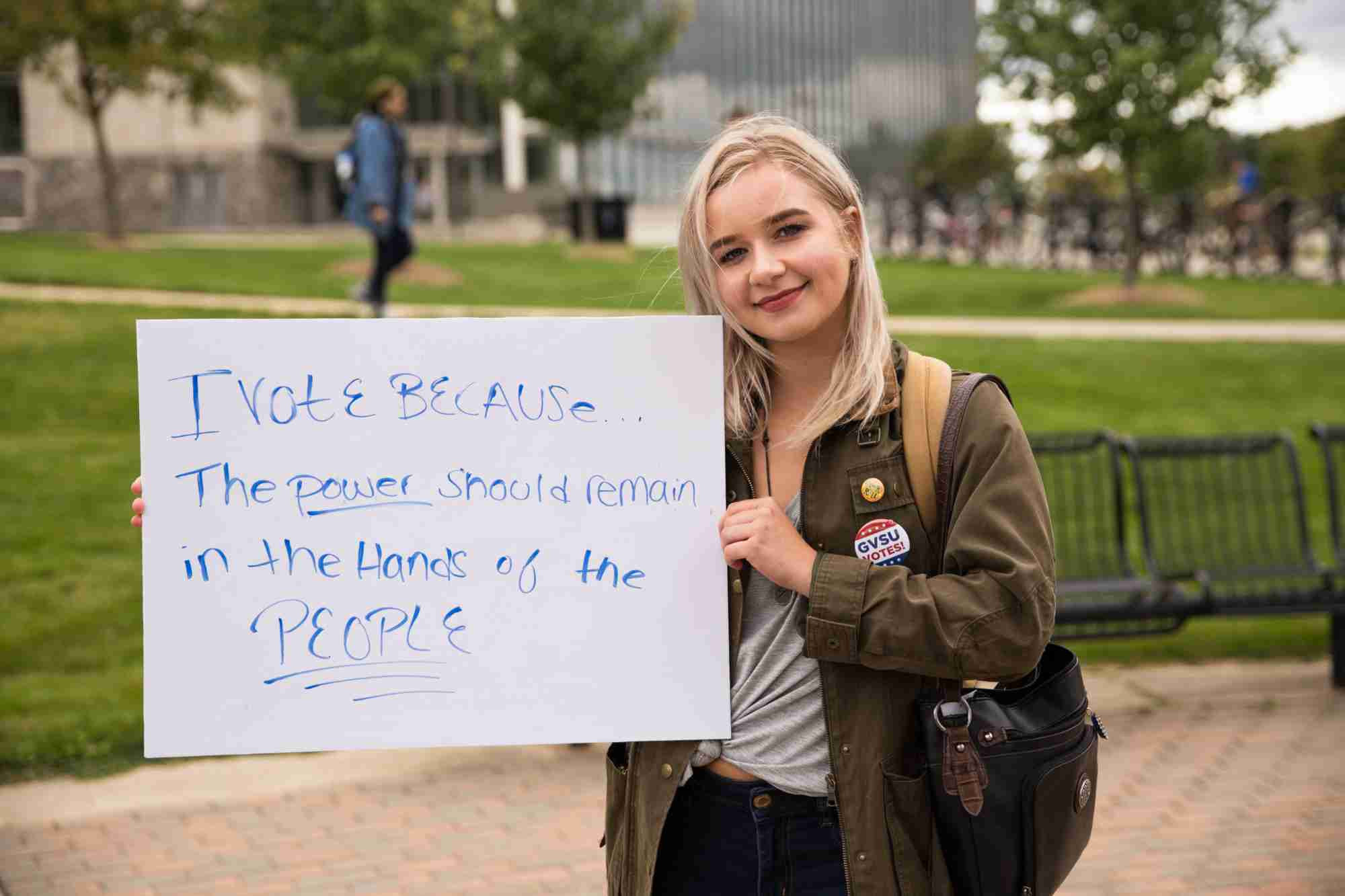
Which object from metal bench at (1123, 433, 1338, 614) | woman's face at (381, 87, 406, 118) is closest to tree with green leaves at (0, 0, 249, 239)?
woman's face at (381, 87, 406, 118)

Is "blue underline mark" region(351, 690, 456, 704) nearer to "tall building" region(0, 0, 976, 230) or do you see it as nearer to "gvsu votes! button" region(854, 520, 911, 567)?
"gvsu votes! button" region(854, 520, 911, 567)

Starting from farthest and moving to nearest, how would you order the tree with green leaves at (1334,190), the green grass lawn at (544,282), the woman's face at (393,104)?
the tree with green leaves at (1334,190), the green grass lawn at (544,282), the woman's face at (393,104)

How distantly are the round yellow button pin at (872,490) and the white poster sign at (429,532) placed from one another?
278mm

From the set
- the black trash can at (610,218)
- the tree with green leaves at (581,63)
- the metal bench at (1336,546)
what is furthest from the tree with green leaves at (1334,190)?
the metal bench at (1336,546)

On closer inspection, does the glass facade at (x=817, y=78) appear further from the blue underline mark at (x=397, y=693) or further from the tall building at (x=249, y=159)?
the blue underline mark at (x=397, y=693)

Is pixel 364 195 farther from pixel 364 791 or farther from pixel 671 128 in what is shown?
pixel 671 128

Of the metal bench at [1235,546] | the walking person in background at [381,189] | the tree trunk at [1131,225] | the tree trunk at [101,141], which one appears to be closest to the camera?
the metal bench at [1235,546]

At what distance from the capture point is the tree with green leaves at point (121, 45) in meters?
24.7

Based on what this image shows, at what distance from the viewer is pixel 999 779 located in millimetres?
2197

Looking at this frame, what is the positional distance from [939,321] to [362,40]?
1947 cm

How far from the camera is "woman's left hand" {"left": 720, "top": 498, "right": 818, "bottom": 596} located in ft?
7.16

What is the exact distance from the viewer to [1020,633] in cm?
211

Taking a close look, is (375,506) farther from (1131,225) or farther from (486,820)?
(1131,225)

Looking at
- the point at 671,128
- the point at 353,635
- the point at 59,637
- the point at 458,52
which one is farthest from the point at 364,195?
the point at 671,128
